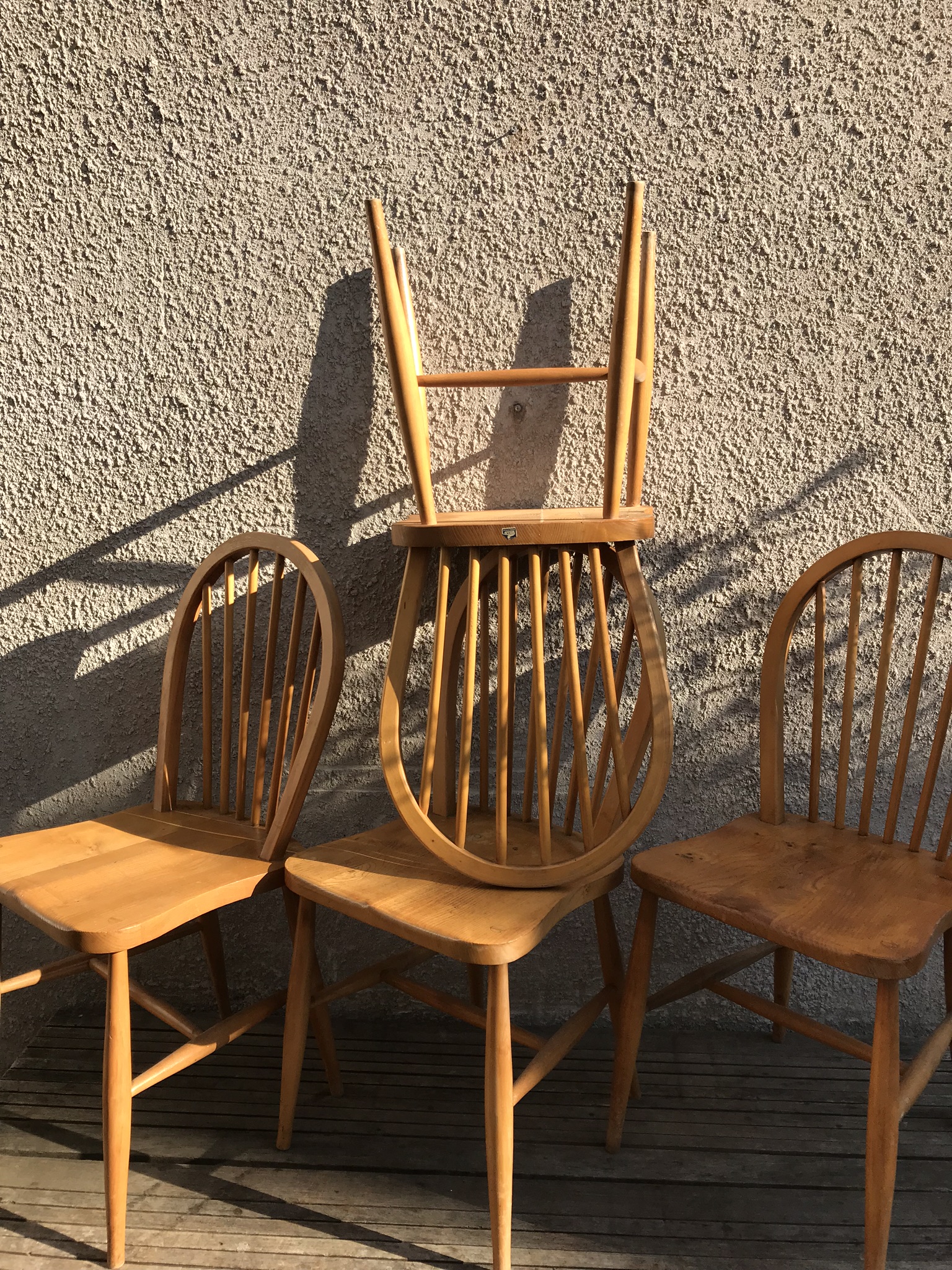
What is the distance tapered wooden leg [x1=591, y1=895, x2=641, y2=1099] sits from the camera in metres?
1.60

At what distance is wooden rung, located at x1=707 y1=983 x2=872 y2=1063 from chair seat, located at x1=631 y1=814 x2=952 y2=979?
0.20 meters

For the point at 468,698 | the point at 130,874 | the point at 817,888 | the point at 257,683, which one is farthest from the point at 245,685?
the point at 817,888

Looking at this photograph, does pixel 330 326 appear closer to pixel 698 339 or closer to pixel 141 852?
pixel 698 339

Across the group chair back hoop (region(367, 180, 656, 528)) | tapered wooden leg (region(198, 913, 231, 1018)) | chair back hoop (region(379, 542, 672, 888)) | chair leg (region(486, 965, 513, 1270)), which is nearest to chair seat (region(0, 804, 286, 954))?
tapered wooden leg (region(198, 913, 231, 1018))

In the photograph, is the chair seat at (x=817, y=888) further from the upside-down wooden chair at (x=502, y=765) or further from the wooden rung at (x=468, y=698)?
the wooden rung at (x=468, y=698)

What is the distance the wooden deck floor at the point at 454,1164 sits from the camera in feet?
4.54

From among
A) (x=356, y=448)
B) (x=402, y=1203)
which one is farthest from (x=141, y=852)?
(x=356, y=448)

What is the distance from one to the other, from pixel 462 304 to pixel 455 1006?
130 cm

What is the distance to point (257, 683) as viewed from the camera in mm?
1938

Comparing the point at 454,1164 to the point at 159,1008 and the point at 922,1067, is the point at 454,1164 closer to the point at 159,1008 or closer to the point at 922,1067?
the point at 159,1008

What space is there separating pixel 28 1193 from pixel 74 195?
184 centimetres

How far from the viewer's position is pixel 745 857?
1.52 m

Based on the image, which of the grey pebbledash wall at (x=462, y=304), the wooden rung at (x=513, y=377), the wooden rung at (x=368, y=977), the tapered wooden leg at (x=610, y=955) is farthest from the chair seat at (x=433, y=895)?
the wooden rung at (x=513, y=377)

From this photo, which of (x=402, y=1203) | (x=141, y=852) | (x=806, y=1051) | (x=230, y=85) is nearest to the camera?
(x=402, y=1203)
